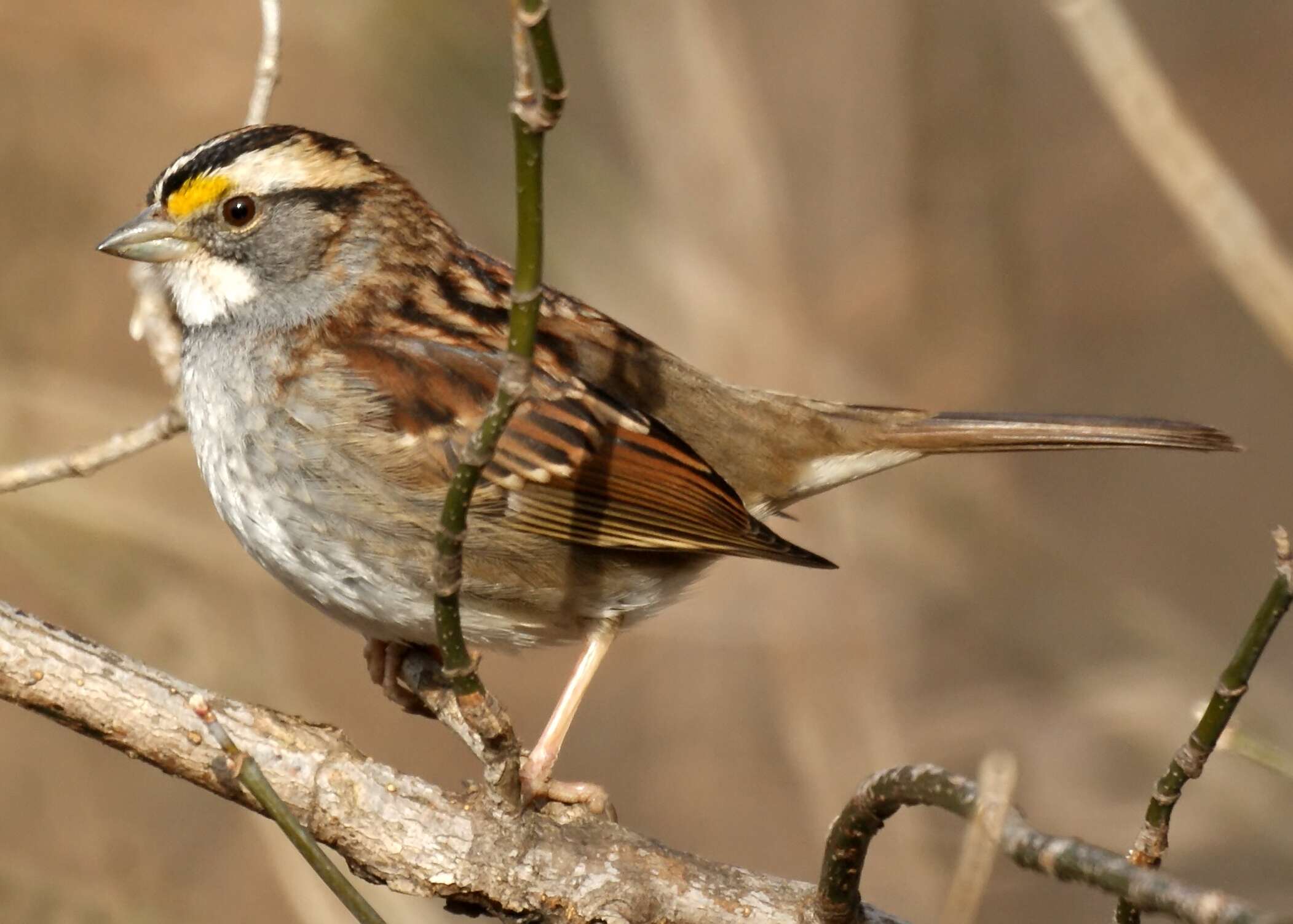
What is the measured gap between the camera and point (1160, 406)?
6465 mm

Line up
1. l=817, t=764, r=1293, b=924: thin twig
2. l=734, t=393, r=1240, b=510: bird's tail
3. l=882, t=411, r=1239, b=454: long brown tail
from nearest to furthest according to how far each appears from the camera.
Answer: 1. l=817, t=764, r=1293, b=924: thin twig
2. l=882, t=411, r=1239, b=454: long brown tail
3. l=734, t=393, r=1240, b=510: bird's tail

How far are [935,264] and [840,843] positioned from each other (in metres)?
3.44

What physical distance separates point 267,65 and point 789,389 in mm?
2442

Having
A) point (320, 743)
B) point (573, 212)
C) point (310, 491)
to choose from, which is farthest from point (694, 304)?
point (320, 743)

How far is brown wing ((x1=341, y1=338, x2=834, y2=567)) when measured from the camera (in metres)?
3.34

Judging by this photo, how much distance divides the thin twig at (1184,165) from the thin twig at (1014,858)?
2.58ft

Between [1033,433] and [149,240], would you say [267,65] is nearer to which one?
[149,240]

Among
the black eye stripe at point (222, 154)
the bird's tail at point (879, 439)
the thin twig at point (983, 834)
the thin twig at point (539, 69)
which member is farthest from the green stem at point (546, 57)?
the bird's tail at point (879, 439)

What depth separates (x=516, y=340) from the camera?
2086 mm

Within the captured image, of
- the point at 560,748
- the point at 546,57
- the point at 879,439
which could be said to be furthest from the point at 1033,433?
the point at 546,57

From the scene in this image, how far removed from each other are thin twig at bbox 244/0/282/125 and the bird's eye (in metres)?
0.17

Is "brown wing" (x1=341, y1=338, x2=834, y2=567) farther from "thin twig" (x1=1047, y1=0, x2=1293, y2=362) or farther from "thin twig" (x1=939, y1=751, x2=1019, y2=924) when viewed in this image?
"thin twig" (x1=939, y1=751, x2=1019, y2=924)

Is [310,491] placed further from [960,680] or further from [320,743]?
[960,680]

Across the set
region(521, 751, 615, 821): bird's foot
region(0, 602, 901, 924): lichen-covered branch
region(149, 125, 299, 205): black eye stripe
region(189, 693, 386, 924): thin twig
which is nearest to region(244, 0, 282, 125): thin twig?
region(149, 125, 299, 205): black eye stripe
